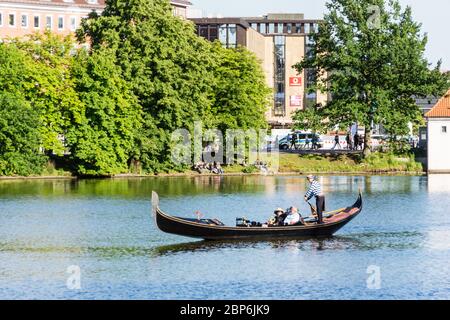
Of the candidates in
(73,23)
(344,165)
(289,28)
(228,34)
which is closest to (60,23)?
(73,23)

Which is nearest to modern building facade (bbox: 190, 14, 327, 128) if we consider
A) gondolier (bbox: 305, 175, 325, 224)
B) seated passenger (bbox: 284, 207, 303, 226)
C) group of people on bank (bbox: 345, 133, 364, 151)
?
group of people on bank (bbox: 345, 133, 364, 151)

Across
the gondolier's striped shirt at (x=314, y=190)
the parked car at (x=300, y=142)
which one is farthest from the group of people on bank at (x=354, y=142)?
the gondolier's striped shirt at (x=314, y=190)

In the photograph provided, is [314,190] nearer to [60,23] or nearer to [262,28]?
[60,23]

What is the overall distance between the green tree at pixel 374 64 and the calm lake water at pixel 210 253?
959 inches

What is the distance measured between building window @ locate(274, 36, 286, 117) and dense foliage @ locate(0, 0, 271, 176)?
89981 mm

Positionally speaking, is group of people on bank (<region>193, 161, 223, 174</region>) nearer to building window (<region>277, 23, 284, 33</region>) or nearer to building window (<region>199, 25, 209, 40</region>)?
building window (<region>199, 25, 209, 40</region>)

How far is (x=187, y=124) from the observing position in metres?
98.8

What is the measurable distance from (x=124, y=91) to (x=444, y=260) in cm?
5113

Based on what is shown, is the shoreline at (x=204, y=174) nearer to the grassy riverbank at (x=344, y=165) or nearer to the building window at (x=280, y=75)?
the grassy riverbank at (x=344, y=165)

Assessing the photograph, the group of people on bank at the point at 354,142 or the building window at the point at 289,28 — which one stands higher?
the building window at the point at 289,28

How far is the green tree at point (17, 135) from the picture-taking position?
93562 mm

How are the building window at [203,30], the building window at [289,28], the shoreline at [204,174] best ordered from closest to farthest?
the shoreline at [204,174]
the building window at [203,30]
the building window at [289,28]
